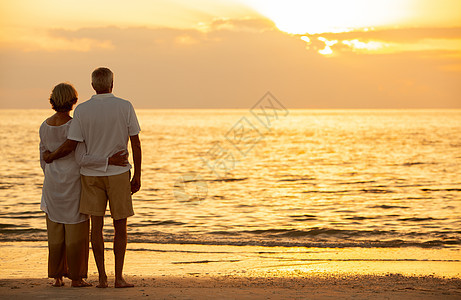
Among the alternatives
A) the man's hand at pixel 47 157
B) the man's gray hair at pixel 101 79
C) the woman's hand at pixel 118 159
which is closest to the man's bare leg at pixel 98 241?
the woman's hand at pixel 118 159

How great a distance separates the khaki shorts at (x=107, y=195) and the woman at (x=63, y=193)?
15 cm

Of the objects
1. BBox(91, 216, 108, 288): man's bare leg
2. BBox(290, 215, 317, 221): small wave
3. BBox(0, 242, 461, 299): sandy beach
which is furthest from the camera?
BBox(290, 215, 317, 221): small wave

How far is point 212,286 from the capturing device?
238 inches

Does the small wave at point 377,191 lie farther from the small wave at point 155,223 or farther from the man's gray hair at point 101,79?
the man's gray hair at point 101,79

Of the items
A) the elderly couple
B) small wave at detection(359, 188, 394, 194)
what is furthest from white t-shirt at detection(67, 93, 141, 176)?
small wave at detection(359, 188, 394, 194)

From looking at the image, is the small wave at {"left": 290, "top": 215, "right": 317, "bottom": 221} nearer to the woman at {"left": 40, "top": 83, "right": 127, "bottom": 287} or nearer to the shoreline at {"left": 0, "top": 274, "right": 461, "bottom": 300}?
the shoreline at {"left": 0, "top": 274, "right": 461, "bottom": 300}

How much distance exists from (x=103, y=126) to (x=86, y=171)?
450 mm

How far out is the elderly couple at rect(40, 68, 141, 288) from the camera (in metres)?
5.06

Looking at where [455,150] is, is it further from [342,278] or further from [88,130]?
[88,130]

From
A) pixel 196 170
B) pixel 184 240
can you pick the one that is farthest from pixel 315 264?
pixel 196 170

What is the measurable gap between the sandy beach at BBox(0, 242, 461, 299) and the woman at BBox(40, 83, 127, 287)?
1.17ft

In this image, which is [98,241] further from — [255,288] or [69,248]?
[255,288]

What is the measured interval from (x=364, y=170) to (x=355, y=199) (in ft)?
36.7

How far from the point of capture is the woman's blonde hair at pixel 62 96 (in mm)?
5230
